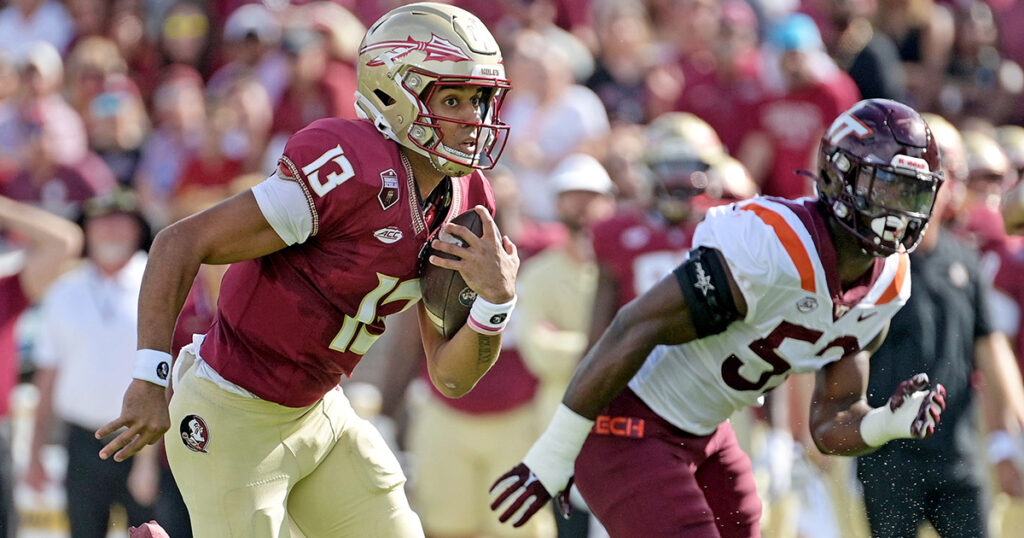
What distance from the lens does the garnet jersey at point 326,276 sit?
3809 mm

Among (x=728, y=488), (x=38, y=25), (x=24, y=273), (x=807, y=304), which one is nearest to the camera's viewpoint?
(x=807, y=304)

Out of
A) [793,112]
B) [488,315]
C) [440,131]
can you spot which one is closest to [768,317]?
[488,315]

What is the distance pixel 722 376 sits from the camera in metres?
4.54

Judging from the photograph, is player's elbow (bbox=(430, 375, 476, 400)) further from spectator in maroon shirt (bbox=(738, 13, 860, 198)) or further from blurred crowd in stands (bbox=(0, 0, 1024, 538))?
spectator in maroon shirt (bbox=(738, 13, 860, 198))

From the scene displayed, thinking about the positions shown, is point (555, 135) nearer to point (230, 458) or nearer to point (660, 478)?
point (660, 478)

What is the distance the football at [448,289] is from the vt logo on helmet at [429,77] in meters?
0.17

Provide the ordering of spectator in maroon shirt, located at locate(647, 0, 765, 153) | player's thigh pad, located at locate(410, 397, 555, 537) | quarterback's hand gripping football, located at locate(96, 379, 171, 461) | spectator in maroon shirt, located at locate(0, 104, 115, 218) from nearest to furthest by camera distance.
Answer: quarterback's hand gripping football, located at locate(96, 379, 171, 461) → player's thigh pad, located at locate(410, 397, 555, 537) → spectator in maroon shirt, located at locate(647, 0, 765, 153) → spectator in maroon shirt, located at locate(0, 104, 115, 218)

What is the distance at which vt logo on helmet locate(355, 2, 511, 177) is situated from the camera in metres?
3.99

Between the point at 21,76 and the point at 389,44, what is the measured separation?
5.73 meters

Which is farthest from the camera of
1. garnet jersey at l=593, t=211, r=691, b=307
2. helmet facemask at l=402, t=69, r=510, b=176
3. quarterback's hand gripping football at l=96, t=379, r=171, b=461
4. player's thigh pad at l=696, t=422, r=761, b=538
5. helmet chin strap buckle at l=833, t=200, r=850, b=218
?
garnet jersey at l=593, t=211, r=691, b=307

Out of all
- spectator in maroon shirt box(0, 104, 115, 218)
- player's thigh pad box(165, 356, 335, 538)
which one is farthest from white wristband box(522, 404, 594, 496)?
spectator in maroon shirt box(0, 104, 115, 218)

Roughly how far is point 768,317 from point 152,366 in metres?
1.74

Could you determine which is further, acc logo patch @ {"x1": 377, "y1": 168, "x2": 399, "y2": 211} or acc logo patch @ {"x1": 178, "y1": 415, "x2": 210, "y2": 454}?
acc logo patch @ {"x1": 178, "y1": 415, "x2": 210, "y2": 454}

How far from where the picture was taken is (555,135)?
825 cm
